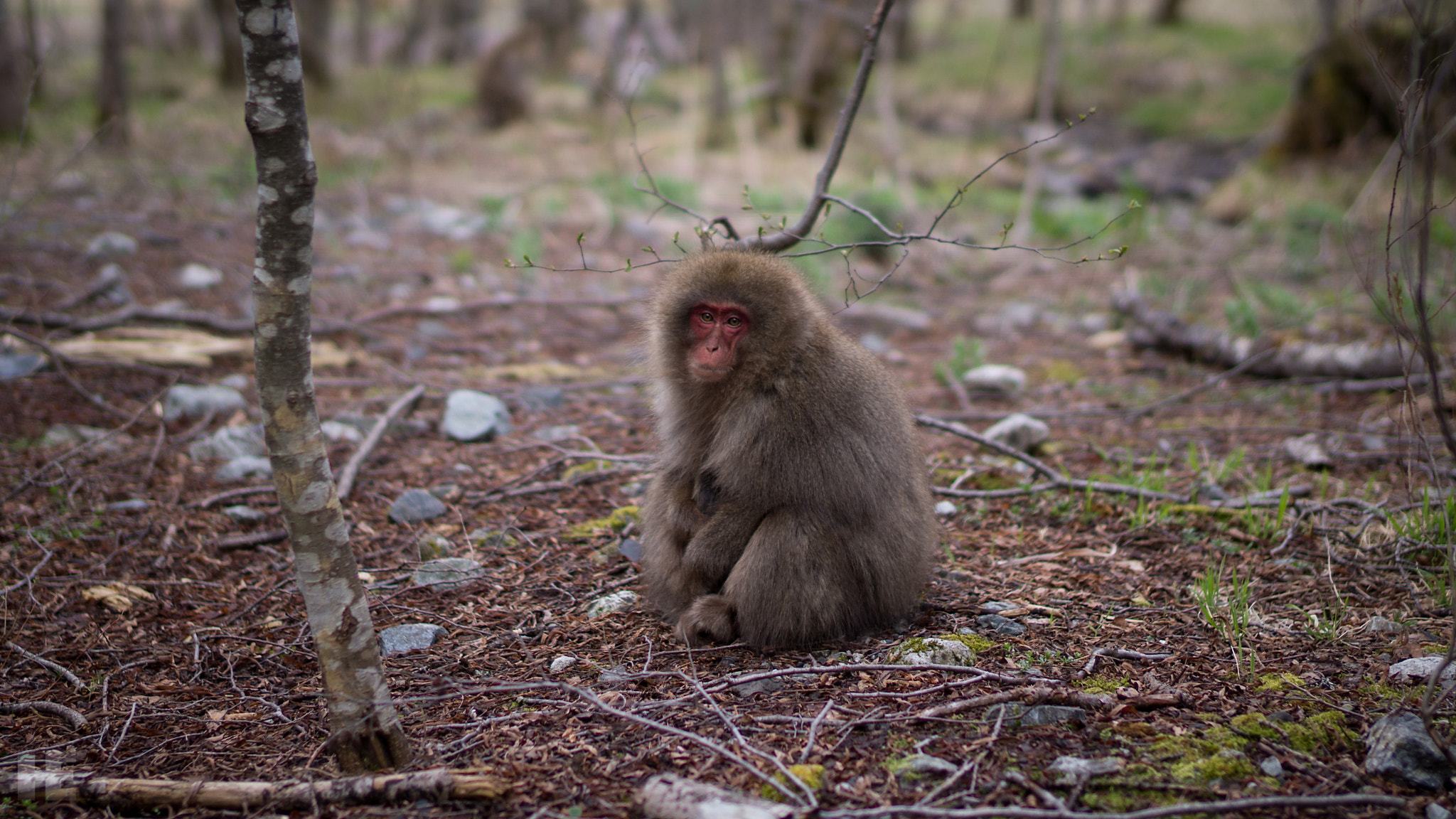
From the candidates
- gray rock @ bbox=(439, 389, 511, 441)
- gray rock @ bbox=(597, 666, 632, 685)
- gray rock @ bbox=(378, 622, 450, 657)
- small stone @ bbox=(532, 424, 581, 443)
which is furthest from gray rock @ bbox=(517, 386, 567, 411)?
gray rock @ bbox=(597, 666, 632, 685)

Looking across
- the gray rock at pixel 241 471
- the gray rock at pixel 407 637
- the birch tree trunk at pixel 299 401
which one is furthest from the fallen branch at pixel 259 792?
the gray rock at pixel 241 471

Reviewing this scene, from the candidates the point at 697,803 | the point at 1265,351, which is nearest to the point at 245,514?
the point at 697,803

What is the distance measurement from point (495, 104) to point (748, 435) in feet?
46.5

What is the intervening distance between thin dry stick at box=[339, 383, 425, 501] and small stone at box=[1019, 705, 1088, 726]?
3059 mm

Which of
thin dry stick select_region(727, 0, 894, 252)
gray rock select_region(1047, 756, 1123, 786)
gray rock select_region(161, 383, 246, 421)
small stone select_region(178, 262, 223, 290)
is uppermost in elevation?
thin dry stick select_region(727, 0, 894, 252)

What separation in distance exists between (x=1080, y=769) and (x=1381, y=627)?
1.60 metres

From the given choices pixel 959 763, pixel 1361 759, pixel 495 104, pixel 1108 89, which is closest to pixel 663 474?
pixel 959 763

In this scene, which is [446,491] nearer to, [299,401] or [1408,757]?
[299,401]

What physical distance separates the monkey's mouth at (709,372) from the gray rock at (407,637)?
4.37 feet

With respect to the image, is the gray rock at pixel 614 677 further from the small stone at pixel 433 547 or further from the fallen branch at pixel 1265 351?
the fallen branch at pixel 1265 351

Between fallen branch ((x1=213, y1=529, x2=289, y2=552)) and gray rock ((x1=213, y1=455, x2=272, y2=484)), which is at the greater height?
gray rock ((x1=213, y1=455, x2=272, y2=484))

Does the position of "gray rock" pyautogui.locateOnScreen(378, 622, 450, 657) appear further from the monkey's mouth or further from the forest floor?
the monkey's mouth

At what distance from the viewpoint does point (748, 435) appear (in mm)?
3400

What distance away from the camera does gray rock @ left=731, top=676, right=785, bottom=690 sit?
10.1ft
